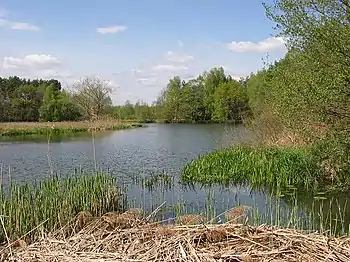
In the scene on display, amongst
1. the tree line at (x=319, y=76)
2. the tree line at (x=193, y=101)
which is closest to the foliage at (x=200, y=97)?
the tree line at (x=193, y=101)

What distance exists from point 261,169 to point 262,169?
0.12 feet

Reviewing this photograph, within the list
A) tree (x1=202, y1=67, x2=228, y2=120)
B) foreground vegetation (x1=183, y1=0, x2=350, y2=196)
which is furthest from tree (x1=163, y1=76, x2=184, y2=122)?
foreground vegetation (x1=183, y1=0, x2=350, y2=196)

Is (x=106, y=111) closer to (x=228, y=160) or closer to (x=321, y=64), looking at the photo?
(x=228, y=160)

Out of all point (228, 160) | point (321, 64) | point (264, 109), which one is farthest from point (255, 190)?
point (264, 109)

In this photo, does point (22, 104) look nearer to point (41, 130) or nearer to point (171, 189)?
point (41, 130)

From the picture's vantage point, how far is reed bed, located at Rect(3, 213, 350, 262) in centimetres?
339

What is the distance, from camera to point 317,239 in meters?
3.64

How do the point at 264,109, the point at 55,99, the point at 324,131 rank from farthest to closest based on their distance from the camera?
1. the point at 55,99
2. the point at 264,109
3. the point at 324,131

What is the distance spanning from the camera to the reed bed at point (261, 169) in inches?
571

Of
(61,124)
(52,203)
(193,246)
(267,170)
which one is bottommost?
(267,170)

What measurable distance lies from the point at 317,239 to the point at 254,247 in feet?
1.84

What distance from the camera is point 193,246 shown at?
3.61 m

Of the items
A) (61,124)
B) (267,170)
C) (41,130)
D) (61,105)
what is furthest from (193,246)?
(61,105)

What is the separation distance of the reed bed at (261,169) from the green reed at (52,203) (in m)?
5.90
